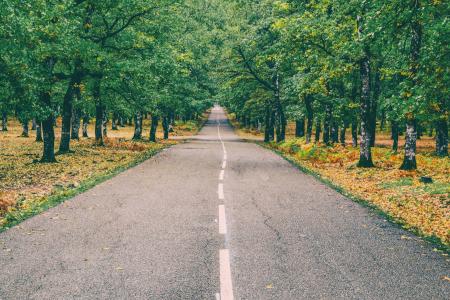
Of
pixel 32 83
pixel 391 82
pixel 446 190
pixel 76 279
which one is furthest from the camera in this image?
pixel 391 82

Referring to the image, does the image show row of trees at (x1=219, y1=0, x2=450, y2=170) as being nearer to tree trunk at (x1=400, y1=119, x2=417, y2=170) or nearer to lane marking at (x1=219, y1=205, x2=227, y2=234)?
tree trunk at (x1=400, y1=119, x2=417, y2=170)

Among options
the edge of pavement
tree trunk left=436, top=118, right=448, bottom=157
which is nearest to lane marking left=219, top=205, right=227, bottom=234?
the edge of pavement

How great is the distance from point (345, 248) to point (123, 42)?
17.4 meters

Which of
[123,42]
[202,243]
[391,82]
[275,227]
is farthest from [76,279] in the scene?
[391,82]

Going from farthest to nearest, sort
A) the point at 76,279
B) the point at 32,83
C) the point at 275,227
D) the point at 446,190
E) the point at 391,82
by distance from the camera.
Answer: the point at 391,82, the point at 32,83, the point at 446,190, the point at 275,227, the point at 76,279

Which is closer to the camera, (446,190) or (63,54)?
(446,190)

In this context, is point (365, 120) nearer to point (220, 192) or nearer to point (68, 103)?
point (220, 192)

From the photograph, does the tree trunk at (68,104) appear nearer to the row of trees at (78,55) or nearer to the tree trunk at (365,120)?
the row of trees at (78,55)

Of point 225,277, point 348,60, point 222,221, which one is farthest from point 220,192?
point 348,60

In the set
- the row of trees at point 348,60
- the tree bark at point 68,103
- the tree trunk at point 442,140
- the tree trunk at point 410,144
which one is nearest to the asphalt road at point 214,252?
the row of trees at point 348,60

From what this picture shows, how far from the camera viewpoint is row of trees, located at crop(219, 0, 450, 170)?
997 centimetres

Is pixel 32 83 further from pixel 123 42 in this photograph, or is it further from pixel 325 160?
pixel 325 160

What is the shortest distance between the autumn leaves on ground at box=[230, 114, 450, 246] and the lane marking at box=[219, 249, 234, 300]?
4208mm

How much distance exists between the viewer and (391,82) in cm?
3562
